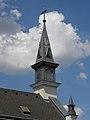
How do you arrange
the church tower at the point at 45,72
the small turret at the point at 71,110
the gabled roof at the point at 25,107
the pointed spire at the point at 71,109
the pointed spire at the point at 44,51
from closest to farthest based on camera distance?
the gabled roof at the point at 25,107 < the small turret at the point at 71,110 < the pointed spire at the point at 71,109 < the church tower at the point at 45,72 < the pointed spire at the point at 44,51

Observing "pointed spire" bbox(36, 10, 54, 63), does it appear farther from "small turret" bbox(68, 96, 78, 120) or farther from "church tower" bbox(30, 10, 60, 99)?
"small turret" bbox(68, 96, 78, 120)

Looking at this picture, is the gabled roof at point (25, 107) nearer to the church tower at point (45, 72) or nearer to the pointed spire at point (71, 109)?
the pointed spire at point (71, 109)

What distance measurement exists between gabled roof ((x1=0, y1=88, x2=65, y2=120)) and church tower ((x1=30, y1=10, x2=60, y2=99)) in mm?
3693

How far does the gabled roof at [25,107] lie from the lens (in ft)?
260

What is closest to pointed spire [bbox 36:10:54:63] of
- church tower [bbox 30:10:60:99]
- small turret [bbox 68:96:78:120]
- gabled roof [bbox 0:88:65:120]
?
church tower [bbox 30:10:60:99]

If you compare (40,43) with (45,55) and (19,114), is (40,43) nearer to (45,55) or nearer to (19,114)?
(45,55)

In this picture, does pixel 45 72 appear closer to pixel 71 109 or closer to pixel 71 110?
pixel 71 109

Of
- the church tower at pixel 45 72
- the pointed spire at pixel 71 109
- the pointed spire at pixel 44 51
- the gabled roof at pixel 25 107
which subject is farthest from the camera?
the pointed spire at pixel 44 51

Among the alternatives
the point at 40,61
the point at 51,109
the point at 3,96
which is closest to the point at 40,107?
the point at 51,109

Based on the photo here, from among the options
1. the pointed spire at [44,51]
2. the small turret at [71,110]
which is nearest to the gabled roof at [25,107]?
the small turret at [71,110]

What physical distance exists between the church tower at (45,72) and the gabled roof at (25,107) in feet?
12.1

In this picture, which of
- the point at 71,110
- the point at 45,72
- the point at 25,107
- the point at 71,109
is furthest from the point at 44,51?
the point at 25,107

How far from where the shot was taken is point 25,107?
82.8m

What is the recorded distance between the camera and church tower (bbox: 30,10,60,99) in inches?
3735
